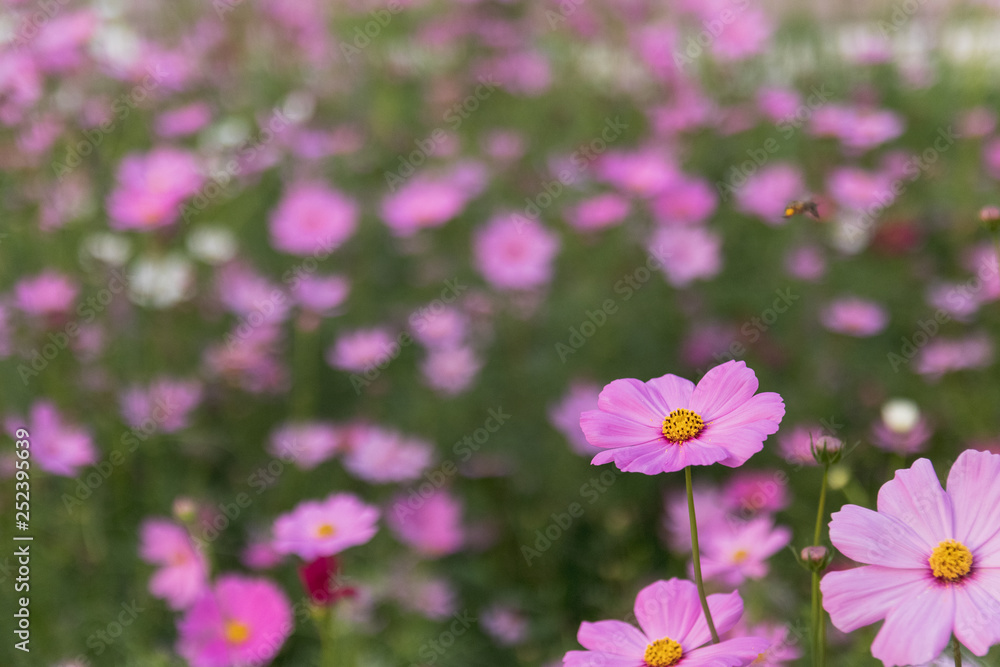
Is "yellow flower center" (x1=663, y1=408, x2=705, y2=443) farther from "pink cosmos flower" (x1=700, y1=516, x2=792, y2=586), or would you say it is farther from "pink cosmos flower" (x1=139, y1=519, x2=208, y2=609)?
"pink cosmos flower" (x1=139, y1=519, x2=208, y2=609)

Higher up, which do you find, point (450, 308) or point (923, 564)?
point (923, 564)

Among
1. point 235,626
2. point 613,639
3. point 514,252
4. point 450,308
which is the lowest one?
point 450,308

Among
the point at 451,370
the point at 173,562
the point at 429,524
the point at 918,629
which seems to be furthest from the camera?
the point at 451,370

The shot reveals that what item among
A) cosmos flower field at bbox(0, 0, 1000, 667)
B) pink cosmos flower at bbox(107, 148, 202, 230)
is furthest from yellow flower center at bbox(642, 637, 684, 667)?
pink cosmos flower at bbox(107, 148, 202, 230)

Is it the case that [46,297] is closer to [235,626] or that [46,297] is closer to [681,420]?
[235,626]

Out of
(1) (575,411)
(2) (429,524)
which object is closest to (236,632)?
(2) (429,524)

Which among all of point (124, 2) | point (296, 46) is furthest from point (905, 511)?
point (124, 2)

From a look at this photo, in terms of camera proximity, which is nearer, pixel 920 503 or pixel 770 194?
pixel 920 503
